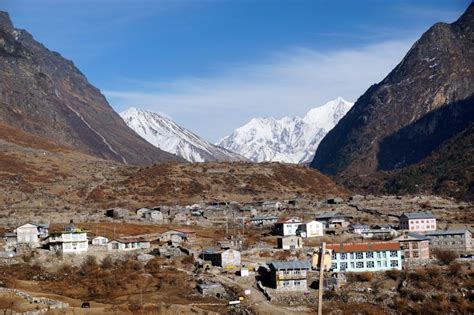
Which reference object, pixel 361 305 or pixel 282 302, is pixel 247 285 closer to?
pixel 282 302

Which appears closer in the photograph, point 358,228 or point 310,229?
point 310,229

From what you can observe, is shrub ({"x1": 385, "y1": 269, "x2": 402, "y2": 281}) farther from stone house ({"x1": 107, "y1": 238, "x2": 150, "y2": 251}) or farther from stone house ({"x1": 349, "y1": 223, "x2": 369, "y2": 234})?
stone house ({"x1": 107, "y1": 238, "x2": 150, "y2": 251})

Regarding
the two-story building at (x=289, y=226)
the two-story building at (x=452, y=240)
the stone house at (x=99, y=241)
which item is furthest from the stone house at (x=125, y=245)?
the two-story building at (x=452, y=240)

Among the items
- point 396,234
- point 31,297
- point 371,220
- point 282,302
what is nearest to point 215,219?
point 371,220

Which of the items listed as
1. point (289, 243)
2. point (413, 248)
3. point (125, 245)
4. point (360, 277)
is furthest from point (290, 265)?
point (125, 245)

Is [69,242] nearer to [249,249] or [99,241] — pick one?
[99,241]

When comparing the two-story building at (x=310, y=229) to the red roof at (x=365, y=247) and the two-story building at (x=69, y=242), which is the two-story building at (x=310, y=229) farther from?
the two-story building at (x=69, y=242)
